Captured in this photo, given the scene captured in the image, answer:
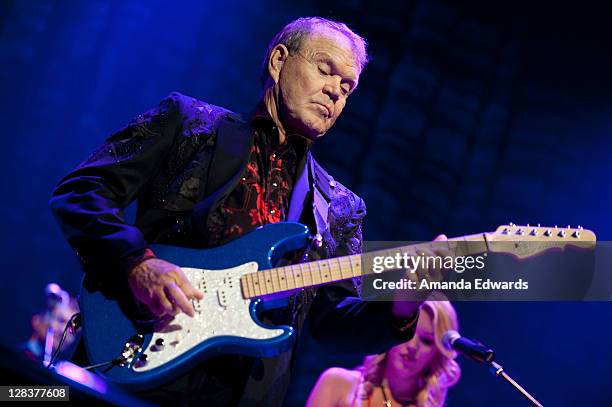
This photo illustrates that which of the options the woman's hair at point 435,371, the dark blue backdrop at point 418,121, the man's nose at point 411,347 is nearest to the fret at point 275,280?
the woman's hair at point 435,371

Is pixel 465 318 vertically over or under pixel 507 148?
under

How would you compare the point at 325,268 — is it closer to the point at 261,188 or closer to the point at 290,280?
the point at 290,280

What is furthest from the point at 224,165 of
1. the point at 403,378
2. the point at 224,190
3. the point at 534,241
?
the point at 403,378

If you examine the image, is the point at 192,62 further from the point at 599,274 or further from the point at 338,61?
the point at 599,274

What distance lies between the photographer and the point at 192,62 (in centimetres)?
488

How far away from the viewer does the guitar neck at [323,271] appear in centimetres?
214

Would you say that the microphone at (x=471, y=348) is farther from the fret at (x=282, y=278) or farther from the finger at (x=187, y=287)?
the finger at (x=187, y=287)

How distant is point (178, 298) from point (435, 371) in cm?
272

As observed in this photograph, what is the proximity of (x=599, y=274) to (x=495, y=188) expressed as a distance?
157 centimetres

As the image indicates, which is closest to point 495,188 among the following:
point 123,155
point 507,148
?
point 507,148

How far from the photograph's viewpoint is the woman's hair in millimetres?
4070

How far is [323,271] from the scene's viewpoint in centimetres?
233

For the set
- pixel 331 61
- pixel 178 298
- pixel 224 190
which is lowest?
pixel 178 298

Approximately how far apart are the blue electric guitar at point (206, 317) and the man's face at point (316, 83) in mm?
→ 554
